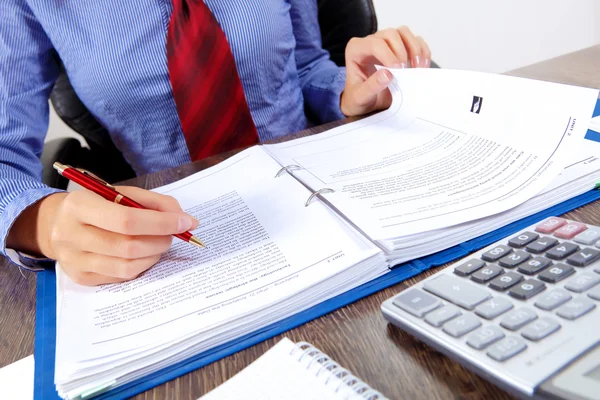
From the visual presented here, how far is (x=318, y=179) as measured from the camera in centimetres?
50

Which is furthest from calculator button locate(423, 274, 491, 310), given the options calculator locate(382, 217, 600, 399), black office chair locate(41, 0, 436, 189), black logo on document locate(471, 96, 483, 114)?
black office chair locate(41, 0, 436, 189)

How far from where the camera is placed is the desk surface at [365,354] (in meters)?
0.27

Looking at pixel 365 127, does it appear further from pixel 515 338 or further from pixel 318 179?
pixel 515 338

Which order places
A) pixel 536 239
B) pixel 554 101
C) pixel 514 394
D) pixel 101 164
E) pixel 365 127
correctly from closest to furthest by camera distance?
pixel 514 394 → pixel 536 239 → pixel 554 101 → pixel 365 127 → pixel 101 164

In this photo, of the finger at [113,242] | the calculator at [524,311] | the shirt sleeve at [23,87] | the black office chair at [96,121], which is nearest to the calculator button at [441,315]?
the calculator at [524,311]

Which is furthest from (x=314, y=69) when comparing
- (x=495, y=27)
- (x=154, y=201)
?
(x=495, y=27)

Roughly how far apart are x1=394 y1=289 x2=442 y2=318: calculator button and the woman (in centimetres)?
33

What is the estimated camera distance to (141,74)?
29.4 inches

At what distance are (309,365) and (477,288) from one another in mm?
114

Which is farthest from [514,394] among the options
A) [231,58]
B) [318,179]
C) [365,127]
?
[231,58]

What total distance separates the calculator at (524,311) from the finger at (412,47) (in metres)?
0.37

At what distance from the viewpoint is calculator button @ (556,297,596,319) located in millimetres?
268

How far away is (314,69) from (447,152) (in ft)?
1.74

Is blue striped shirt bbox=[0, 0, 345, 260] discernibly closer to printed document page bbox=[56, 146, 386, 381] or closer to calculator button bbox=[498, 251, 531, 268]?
printed document page bbox=[56, 146, 386, 381]
